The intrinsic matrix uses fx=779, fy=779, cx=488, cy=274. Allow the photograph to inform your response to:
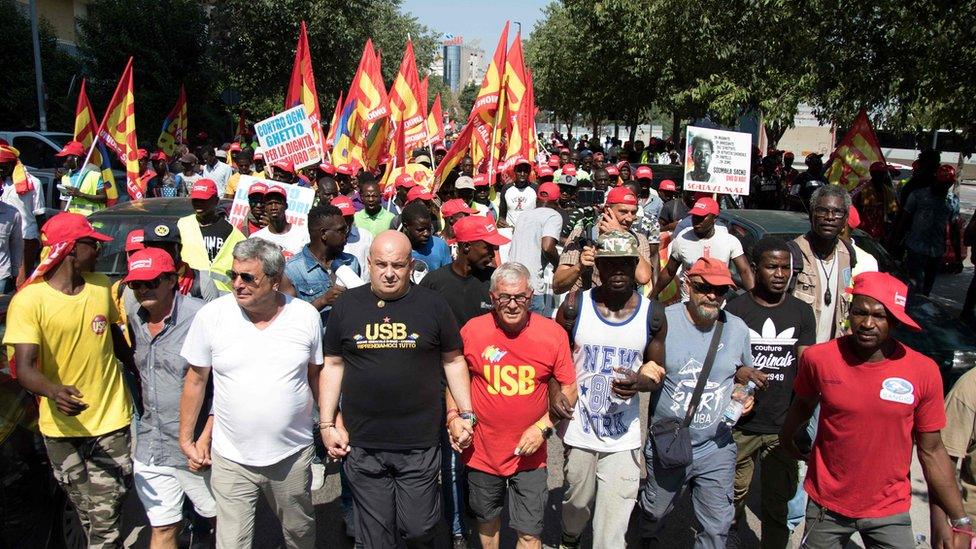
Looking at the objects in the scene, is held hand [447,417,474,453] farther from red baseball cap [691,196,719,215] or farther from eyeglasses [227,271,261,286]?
red baseball cap [691,196,719,215]

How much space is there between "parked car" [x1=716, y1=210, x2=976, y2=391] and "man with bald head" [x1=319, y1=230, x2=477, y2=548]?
3043mm

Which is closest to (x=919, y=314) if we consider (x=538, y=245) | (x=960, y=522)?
(x=538, y=245)

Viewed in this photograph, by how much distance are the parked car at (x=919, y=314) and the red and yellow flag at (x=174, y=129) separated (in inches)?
478

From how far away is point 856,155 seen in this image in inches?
391

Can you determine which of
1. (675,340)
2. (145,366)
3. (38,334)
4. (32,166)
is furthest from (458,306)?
(32,166)

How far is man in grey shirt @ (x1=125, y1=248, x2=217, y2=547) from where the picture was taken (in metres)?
3.92

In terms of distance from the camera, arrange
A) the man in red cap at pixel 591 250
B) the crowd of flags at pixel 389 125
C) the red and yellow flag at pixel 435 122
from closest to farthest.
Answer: the man in red cap at pixel 591 250 < the crowd of flags at pixel 389 125 < the red and yellow flag at pixel 435 122

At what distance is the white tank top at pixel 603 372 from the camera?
12.9ft

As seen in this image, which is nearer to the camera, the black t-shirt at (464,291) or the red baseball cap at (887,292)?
the red baseball cap at (887,292)

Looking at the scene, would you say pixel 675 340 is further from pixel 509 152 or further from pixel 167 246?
pixel 509 152

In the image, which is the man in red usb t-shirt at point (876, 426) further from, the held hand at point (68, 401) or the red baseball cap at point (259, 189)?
the red baseball cap at point (259, 189)

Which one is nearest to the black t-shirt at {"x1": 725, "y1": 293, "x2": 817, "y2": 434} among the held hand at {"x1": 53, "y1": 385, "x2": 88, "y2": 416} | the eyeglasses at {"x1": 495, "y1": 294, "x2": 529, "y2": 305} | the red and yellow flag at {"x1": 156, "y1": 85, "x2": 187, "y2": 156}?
the eyeglasses at {"x1": 495, "y1": 294, "x2": 529, "y2": 305}

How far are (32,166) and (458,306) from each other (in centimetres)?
1472

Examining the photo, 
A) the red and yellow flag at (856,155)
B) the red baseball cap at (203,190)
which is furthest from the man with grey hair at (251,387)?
the red and yellow flag at (856,155)
